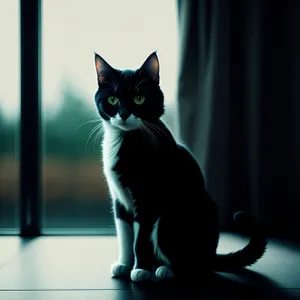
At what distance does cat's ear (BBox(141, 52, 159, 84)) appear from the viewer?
1101mm

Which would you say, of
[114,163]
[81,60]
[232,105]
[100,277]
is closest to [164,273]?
[100,277]

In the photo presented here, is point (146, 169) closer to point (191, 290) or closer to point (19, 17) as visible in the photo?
point (191, 290)

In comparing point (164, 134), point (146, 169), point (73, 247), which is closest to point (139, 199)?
point (146, 169)

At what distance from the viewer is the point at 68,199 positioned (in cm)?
188

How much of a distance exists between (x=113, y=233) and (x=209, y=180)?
54cm

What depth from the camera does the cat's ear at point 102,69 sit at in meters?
1.10

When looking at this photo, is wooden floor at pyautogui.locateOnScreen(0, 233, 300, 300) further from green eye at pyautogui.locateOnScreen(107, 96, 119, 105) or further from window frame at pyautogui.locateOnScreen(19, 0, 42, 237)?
green eye at pyautogui.locateOnScreen(107, 96, 119, 105)

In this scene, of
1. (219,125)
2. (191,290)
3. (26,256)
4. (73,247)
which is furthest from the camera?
(219,125)

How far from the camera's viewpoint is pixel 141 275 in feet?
3.43

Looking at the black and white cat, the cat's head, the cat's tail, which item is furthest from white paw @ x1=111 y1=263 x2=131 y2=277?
the cat's head

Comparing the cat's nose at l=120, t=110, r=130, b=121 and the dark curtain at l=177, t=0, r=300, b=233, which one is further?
the dark curtain at l=177, t=0, r=300, b=233

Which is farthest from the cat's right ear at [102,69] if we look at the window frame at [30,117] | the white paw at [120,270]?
the window frame at [30,117]

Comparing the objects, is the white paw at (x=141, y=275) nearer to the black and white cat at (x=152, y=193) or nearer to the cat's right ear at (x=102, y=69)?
the black and white cat at (x=152, y=193)

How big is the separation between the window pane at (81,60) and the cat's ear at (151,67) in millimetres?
623
